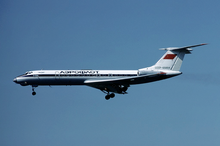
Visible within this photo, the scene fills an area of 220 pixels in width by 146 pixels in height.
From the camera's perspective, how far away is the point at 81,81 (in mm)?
91312

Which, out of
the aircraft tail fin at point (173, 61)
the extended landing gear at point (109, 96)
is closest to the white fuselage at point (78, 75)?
the aircraft tail fin at point (173, 61)

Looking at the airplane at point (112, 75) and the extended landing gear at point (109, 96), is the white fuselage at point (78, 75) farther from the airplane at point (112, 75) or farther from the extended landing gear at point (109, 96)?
the extended landing gear at point (109, 96)

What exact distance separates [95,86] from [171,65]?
14869mm

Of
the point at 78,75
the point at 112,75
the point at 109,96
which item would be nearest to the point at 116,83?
the point at 112,75

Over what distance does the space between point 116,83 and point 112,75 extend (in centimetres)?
168

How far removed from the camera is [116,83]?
90875mm

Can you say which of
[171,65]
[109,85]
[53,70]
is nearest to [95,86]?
[109,85]

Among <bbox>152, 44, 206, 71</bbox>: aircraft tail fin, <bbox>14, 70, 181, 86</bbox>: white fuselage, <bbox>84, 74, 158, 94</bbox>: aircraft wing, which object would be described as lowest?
<bbox>84, 74, 158, 94</bbox>: aircraft wing

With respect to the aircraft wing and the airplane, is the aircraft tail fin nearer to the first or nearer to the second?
the airplane

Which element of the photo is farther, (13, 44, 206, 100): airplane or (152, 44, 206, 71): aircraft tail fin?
(152, 44, 206, 71): aircraft tail fin

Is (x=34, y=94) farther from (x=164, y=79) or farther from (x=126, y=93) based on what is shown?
(x=164, y=79)

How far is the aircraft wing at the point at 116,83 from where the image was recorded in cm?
8856

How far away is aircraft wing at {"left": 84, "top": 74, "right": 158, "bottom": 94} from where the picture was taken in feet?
291

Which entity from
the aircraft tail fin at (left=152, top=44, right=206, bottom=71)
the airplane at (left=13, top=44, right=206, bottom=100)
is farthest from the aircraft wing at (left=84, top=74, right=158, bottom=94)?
the aircraft tail fin at (left=152, top=44, right=206, bottom=71)
